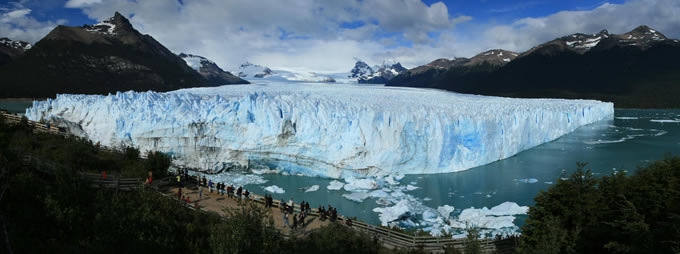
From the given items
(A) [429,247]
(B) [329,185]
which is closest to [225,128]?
(B) [329,185]

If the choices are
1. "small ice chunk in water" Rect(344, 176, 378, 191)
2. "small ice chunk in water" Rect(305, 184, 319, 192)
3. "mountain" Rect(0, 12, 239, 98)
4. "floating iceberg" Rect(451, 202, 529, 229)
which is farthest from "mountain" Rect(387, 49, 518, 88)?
"floating iceberg" Rect(451, 202, 529, 229)

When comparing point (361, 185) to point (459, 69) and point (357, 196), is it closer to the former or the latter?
point (357, 196)

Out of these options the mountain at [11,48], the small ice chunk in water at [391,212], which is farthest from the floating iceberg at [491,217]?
the mountain at [11,48]

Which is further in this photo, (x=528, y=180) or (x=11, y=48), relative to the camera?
(x=11, y=48)

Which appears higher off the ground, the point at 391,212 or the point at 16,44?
the point at 16,44

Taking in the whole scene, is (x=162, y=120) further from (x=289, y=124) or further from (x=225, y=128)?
(x=289, y=124)

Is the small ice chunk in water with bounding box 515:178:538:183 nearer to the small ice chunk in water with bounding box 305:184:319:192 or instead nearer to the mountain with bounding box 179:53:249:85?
the small ice chunk in water with bounding box 305:184:319:192

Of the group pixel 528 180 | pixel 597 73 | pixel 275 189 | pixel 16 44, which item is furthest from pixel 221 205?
pixel 16 44
